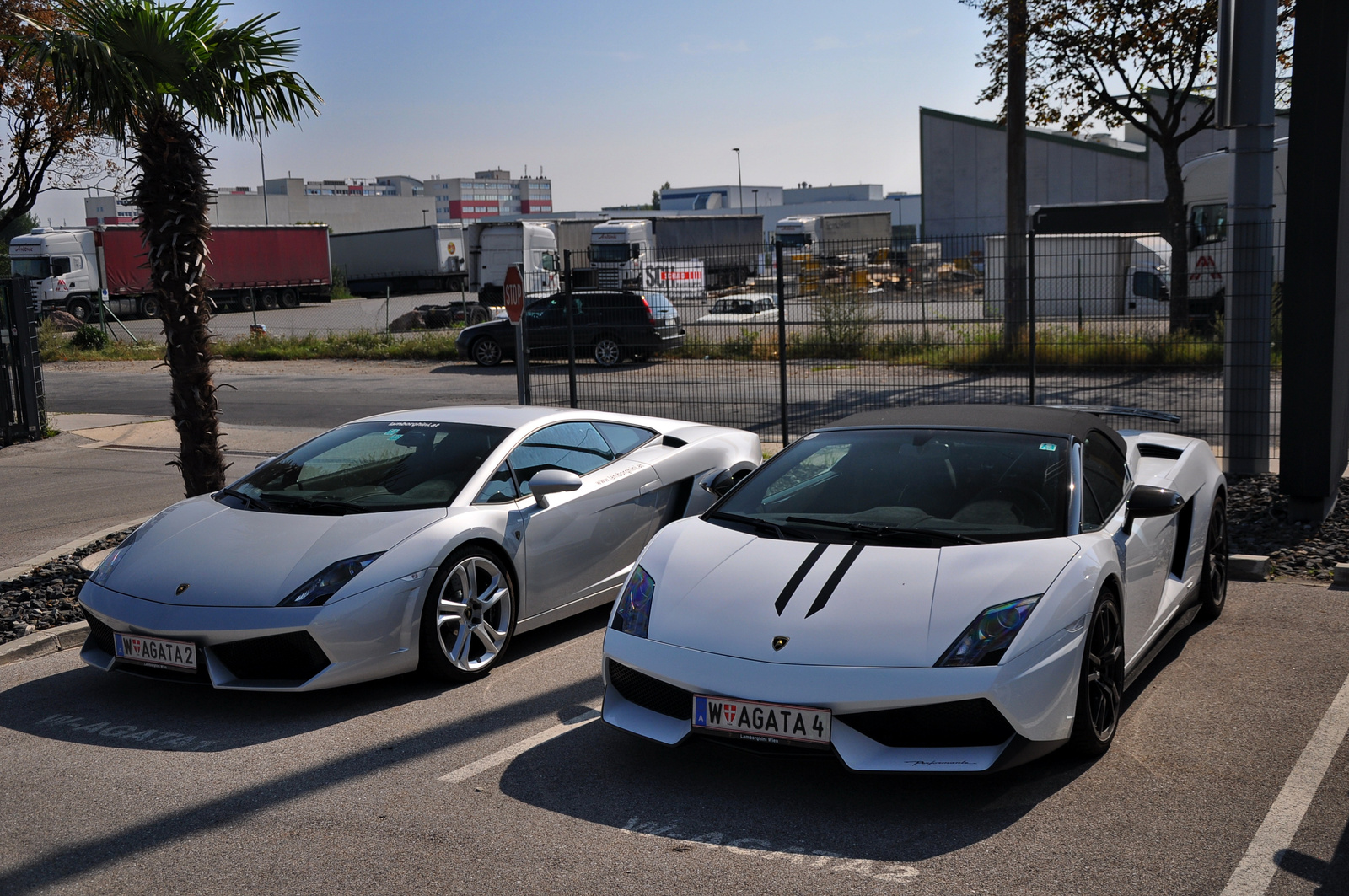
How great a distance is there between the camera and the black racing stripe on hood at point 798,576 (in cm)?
423

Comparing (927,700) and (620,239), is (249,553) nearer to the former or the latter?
(927,700)

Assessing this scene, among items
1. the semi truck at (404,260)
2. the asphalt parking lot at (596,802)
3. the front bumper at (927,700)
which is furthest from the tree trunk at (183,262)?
the semi truck at (404,260)

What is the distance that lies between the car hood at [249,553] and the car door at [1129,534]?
2986 millimetres

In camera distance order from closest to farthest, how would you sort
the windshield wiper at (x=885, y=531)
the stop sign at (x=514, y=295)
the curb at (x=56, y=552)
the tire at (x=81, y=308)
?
the windshield wiper at (x=885, y=531), the curb at (x=56, y=552), the stop sign at (x=514, y=295), the tire at (x=81, y=308)

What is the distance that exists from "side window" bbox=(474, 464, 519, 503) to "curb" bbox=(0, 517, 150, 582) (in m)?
3.92

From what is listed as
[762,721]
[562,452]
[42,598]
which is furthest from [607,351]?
[762,721]

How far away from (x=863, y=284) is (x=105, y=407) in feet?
47.1

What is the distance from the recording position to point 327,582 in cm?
515

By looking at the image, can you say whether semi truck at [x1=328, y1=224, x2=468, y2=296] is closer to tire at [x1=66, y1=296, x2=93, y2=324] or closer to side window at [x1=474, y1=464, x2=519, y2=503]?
tire at [x1=66, y1=296, x2=93, y2=324]

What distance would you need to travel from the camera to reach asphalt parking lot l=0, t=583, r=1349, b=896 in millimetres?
3566

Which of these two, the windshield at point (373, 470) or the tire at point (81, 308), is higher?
the tire at point (81, 308)

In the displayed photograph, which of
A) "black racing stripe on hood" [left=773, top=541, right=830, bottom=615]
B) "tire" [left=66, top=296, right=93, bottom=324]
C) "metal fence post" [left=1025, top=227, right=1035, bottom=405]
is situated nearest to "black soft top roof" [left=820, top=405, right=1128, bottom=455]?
"black racing stripe on hood" [left=773, top=541, right=830, bottom=615]

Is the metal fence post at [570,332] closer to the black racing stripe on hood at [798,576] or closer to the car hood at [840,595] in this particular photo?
the car hood at [840,595]

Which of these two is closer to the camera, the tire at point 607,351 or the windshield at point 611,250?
the tire at point 607,351
